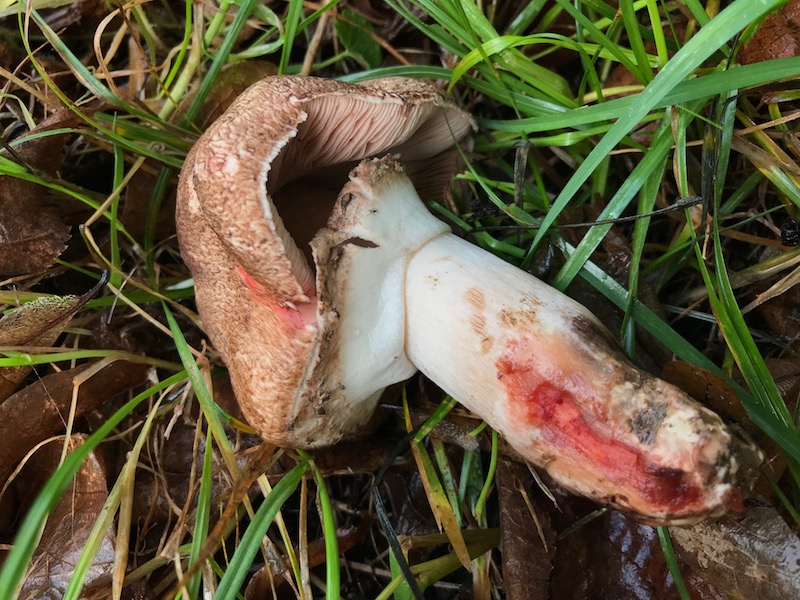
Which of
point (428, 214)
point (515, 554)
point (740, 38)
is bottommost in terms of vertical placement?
point (515, 554)

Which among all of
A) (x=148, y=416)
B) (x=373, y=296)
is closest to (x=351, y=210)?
(x=373, y=296)

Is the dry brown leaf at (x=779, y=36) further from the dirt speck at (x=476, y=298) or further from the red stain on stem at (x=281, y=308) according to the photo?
the red stain on stem at (x=281, y=308)

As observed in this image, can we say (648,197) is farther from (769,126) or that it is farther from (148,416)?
(148,416)

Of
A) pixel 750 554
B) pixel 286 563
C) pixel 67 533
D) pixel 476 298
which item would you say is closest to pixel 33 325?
pixel 67 533

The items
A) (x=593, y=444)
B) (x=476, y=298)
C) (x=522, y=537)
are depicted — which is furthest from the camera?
(x=522, y=537)

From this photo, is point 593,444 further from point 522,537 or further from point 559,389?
point 522,537

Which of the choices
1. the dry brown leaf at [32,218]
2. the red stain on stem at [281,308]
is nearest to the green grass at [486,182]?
the dry brown leaf at [32,218]
